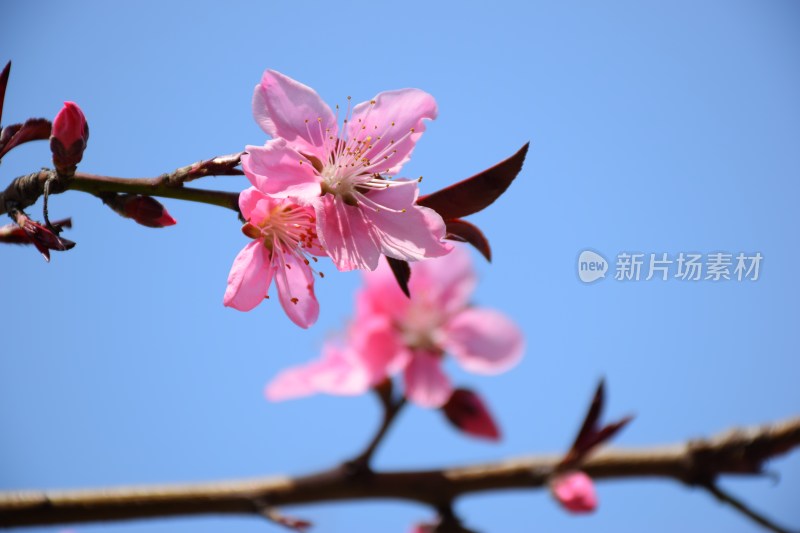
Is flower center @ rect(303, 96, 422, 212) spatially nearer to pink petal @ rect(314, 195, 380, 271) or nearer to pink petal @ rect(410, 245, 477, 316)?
pink petal @ rect(314, 195, 380, 271)

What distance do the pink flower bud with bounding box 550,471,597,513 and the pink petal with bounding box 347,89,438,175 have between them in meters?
0.78

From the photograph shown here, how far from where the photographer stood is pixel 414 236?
113cm

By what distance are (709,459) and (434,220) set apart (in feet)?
2.65

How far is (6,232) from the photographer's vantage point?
1.10 m

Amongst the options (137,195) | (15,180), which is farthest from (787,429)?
(15,180)

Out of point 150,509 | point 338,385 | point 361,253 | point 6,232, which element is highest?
point 361,253

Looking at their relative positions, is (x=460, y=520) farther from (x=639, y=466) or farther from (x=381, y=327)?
(x=381, y=327)

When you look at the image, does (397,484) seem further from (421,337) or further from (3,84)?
(3,84)

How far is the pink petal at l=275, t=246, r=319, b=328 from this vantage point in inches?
48.1

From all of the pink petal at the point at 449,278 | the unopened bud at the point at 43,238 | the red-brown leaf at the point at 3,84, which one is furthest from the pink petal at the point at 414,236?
the pink petal at the point at 449,278

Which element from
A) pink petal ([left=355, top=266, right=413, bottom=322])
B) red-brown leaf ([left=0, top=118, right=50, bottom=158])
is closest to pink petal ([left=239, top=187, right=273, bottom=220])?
red-brown leaf ([left=0, top=118, right=50, bottom=158])

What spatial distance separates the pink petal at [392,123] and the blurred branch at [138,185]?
11.4 inches

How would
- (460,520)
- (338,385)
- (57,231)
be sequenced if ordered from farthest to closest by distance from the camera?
(338,385), (460,520), (57,231)

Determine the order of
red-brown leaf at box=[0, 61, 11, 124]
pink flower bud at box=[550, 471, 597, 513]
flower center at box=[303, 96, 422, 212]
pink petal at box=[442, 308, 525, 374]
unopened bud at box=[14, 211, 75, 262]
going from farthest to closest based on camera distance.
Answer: pink petal at box=[442, 308, 525, 374], pink flower bud at box=[550, 471, 597, 513], flower center at box=[303, 96, 422, 212], red-brown leaf at box=[0, 61, 11, 124], unopened bud at box=[14, 211, 75, 262]
